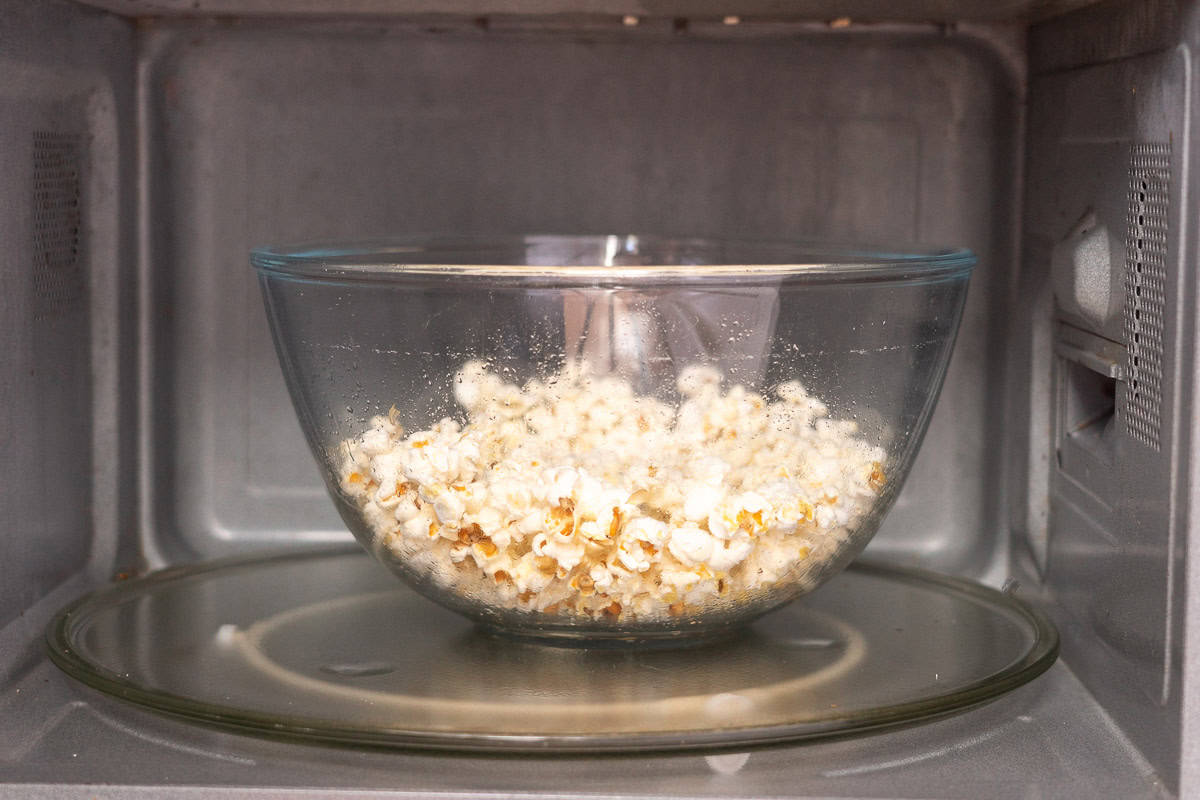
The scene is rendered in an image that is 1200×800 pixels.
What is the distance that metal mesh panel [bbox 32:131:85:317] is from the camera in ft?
2.86

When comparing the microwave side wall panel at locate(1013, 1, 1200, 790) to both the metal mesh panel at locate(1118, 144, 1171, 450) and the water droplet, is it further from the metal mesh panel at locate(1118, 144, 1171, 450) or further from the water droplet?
the water droplet

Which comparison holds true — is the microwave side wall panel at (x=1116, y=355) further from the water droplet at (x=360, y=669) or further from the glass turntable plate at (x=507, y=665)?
the water droplet at (x=360, y=669)

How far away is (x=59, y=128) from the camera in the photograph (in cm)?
90

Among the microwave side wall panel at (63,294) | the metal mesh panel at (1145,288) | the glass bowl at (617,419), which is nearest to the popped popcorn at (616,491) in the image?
the glass bowl at (617,419)

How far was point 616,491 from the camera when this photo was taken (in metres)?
0.71

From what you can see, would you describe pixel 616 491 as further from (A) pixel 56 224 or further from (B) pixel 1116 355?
(A) pixel 56 224

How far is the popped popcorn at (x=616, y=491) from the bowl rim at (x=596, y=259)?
0.06m

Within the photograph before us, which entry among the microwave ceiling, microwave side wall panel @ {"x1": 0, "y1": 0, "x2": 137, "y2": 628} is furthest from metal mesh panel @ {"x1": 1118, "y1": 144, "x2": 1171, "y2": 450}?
microwave side wall panel @ {"x1": 0, "y1": 0, "x2": 137, "y2": 628}

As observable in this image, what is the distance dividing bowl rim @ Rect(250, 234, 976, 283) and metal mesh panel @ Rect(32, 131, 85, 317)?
5.0 inches

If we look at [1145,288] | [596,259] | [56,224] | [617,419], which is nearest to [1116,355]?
[1145,288]

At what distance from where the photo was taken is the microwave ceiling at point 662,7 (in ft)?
2.62

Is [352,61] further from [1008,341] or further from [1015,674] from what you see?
[1015,674]

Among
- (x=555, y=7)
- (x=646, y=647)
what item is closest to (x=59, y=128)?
(x=555, y=7)

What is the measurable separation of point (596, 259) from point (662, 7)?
0.24 metres
